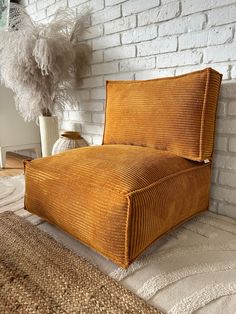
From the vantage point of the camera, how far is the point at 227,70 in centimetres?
→ 107

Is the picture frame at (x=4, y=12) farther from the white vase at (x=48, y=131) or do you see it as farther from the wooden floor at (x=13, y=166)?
the wooden floor at (x=13, y=166)

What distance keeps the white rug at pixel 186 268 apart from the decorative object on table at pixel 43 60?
854mm

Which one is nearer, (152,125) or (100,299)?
(100,299)

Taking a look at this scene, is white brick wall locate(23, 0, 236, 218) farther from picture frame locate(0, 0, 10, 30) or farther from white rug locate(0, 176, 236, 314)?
picture frame locate(0, 0, 10, 30)

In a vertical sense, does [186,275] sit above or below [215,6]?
below

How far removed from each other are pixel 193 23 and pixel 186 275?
101cm

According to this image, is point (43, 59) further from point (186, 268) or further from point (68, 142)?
point (186, 268)

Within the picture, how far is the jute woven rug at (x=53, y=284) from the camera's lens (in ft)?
2.17

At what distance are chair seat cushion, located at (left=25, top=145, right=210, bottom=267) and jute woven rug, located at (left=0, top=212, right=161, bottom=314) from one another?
0.08 m

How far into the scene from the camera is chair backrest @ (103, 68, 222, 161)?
980 mm

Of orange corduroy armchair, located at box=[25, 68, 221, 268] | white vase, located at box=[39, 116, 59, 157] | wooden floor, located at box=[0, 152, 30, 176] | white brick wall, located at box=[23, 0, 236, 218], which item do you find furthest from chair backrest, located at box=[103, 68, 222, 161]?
wooden floor, located at box=[0, 152, 30, 176]

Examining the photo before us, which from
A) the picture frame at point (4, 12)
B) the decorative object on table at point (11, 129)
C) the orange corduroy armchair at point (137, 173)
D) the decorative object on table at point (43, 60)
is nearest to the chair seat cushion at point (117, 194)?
the orange corduroy armchair at point (137, 173)

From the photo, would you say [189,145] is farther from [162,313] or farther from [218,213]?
[162,313]

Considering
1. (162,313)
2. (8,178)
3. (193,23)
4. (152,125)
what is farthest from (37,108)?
(162,313)
